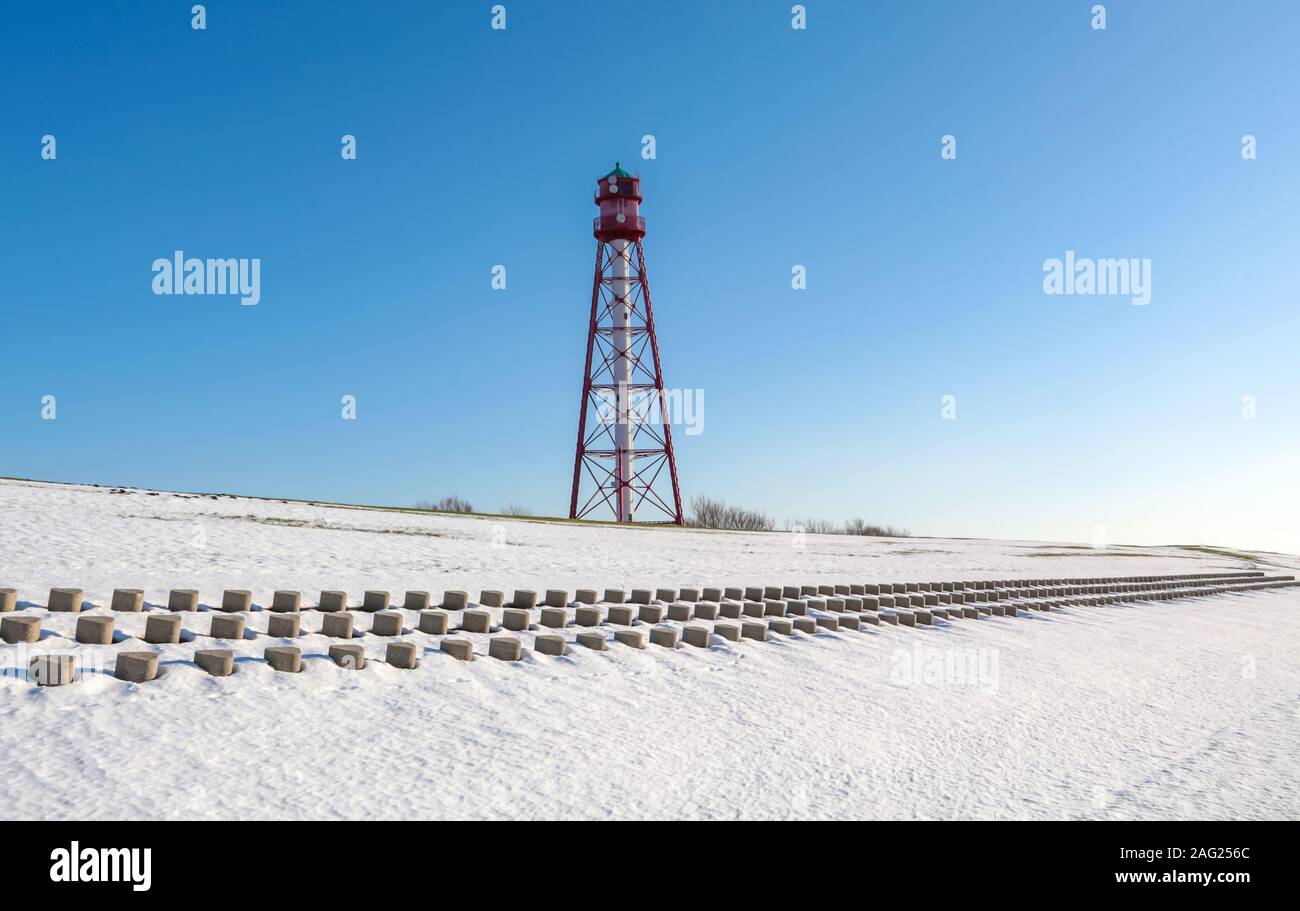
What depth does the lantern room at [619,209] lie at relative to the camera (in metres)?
52.0

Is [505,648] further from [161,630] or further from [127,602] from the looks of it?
[127,602]

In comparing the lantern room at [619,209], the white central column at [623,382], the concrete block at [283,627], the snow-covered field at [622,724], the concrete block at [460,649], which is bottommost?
the snow-covered field at [622,724]

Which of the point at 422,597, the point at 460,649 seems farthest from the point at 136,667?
the point at 422,597

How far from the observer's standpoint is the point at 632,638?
11664 mm

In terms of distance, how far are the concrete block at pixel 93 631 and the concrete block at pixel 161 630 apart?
1.25 ft

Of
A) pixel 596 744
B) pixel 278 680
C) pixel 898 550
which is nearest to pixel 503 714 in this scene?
pixel 596 744

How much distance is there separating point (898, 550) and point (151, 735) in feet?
119

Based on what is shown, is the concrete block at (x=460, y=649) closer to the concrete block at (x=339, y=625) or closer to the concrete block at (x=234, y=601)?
the concrete block at (x=339, y=625)

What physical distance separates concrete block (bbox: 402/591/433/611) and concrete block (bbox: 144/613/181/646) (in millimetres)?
3512

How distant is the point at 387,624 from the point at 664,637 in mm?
3712

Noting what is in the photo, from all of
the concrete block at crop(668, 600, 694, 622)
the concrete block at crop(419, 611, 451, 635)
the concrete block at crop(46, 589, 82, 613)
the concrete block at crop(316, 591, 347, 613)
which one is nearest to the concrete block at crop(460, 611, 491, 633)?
the concrete block at crop(419, 611, 451, 635)

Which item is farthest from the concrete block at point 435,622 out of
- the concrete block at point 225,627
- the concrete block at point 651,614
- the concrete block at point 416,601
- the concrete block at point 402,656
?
the concrete block at point 651,614
